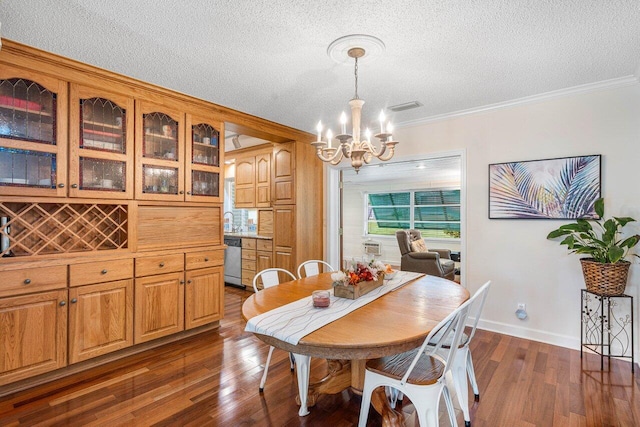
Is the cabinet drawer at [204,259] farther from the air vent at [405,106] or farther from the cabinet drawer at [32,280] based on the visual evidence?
the air vent at [405,106]

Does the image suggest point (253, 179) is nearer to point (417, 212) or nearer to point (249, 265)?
point (249, 265)

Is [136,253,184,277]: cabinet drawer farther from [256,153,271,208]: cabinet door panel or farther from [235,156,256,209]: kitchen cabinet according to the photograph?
[235,156,256,209]: kitchen cabinet

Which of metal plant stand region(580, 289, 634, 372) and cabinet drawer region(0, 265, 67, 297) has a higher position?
cabinet drawer region(0, 265, 67, 297)

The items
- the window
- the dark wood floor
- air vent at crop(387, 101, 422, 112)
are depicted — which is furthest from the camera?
the window

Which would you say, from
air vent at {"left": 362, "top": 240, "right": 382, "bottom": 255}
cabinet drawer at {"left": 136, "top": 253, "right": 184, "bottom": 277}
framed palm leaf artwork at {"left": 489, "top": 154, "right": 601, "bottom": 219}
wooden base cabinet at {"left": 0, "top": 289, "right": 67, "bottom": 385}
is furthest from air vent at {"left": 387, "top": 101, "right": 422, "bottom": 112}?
air vent at {"left": 362, "top": 240, "right": 382, "bottom": 255}

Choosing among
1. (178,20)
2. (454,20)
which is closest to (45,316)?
(178,20)

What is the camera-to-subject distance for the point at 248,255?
203 inches

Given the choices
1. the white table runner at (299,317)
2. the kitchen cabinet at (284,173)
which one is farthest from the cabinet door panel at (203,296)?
the white table runner at (299,317)

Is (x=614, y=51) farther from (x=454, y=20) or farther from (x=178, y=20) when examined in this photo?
(x=178, y=20)

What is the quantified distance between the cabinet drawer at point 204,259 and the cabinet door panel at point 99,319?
56 centimetres

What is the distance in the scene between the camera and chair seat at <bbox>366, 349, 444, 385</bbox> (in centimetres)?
158

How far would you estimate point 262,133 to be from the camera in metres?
4.02

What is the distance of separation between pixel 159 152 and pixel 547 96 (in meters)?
3.71

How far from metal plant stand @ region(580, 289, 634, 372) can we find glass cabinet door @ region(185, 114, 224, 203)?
3.58 meters
